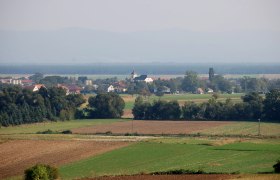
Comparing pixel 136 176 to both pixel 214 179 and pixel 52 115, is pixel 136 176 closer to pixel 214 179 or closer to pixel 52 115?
pixel 214 179

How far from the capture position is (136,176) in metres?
35.5

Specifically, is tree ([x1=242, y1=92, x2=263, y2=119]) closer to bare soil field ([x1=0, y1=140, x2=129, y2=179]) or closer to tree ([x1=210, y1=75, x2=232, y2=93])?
bare soil field ([x1=0, y1=140, x2=129, y2=179])

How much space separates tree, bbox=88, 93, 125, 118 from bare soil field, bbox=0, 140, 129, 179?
25.4 metres

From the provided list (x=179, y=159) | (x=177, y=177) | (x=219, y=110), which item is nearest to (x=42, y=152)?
(x=179, y=159)

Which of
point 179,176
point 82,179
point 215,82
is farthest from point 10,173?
point 215,82

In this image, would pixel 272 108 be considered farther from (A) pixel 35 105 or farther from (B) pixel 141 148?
(B) pixel 141 148

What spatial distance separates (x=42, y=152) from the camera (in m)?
46.0

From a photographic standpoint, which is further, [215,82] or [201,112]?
[215,82]

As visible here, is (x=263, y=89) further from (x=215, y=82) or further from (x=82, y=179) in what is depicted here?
(x=82, y=179)

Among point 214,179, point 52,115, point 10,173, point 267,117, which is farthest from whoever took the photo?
point 52,115

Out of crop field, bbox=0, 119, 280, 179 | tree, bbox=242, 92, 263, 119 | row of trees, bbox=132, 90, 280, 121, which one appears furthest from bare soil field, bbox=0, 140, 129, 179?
tree, bbox=242, 92, 263, 119

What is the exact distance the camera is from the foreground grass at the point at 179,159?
3794cm

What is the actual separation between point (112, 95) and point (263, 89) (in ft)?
169

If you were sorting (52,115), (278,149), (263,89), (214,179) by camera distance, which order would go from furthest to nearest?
(263,89)
(52,115)
(278,149)
(214,179)
